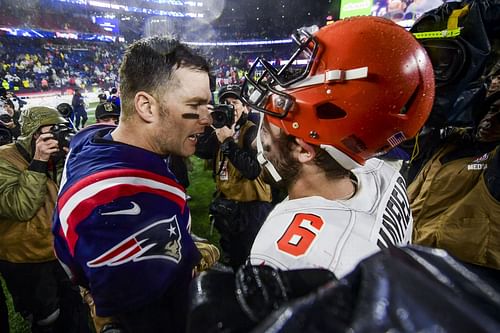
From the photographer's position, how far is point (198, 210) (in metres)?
5.86

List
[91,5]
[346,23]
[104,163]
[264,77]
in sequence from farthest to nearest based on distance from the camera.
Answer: [91,5], [264,77], [104,163], [346,23]

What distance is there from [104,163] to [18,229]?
1837 mm

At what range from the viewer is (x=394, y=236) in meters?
1.04

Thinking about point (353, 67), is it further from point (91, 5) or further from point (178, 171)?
point (91, 5)

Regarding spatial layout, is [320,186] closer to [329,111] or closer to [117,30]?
[329,111]

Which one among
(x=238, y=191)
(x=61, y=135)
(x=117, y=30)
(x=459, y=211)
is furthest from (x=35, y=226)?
(x=117, y=30)

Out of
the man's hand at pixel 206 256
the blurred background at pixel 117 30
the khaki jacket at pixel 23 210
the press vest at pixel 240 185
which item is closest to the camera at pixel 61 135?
the khaki jacket at pixel 23 210

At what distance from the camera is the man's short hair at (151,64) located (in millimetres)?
1514

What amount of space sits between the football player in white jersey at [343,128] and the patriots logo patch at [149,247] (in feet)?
1.61

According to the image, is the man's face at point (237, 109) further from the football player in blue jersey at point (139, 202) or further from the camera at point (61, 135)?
the football player in blue jersey at point (139, 202)

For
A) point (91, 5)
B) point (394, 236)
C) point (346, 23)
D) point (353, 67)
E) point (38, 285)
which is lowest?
point (38, 285)

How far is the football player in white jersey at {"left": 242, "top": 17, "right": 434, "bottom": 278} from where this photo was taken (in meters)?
0.93

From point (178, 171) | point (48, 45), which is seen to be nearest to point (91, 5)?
point (48, 45)

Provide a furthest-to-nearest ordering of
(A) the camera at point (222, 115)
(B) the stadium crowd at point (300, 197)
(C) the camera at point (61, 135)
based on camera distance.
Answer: (A) the camera at point (222, 115) → (C) the camera at point (61, 135) → (B) the stadium crowd at point (300, 197)
